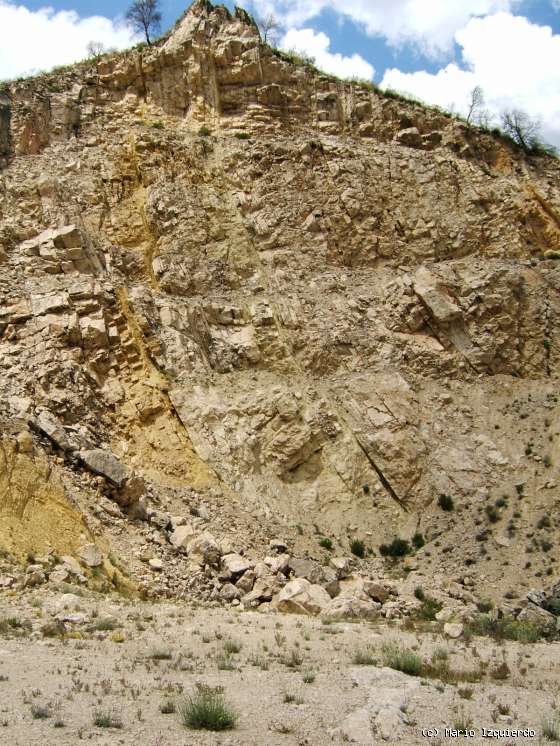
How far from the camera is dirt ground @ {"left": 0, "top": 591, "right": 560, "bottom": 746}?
685cm

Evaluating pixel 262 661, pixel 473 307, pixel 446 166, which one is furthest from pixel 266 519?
pixel 446 166

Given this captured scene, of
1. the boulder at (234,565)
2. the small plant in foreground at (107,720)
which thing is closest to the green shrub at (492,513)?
the boulder at (234,565)

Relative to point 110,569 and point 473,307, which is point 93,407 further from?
point 473,307

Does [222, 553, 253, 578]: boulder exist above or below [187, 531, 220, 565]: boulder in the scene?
below

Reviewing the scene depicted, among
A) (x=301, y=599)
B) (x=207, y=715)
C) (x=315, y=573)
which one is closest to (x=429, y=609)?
(x=315, y=573)

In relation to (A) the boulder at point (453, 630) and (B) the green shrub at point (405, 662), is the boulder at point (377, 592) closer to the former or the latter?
(A) the boulder at point (453, 630)

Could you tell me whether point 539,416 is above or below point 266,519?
above

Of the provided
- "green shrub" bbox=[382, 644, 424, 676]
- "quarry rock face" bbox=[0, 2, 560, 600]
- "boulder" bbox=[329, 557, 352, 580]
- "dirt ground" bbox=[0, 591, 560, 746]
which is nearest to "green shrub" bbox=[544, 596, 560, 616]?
"quarry rock face" bbox=[0, 2, 560, 600]

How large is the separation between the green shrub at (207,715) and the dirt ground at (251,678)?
9cm

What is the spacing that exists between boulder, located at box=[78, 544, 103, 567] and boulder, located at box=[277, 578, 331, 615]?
3.99m

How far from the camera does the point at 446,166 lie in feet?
101

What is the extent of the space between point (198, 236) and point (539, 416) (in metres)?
14.4

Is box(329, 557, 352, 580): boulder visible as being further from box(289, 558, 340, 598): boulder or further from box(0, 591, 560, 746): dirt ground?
box(0, 591, 560, 746): dirt ground

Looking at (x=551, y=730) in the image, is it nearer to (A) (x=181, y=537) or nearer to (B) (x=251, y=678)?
(B) (x=251, y=678)
